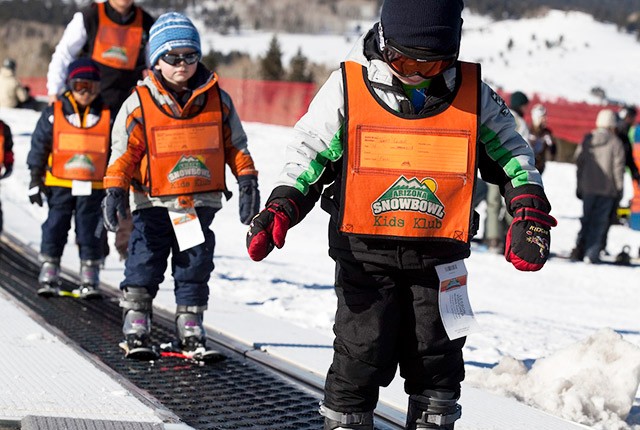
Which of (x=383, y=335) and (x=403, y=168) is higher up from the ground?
(x=403, y=168)

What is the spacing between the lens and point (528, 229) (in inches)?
140

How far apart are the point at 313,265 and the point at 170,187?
5383 mm

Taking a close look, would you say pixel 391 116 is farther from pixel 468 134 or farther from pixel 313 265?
pixel 313 265

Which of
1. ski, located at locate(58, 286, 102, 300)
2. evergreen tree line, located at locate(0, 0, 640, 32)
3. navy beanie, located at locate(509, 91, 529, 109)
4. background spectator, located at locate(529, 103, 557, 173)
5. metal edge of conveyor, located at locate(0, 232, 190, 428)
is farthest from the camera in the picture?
evergreen tree line, located at locate(0, 0, 640, 32)

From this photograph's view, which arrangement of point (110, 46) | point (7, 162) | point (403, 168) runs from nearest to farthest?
point (403, 168) → point (110, 46) → point (7, 162)

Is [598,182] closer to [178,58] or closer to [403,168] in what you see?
[178,58]

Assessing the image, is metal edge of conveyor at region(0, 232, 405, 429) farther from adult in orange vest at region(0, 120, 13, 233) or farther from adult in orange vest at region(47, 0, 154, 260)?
adult in orange vest at region(0, 120, 13, 233)

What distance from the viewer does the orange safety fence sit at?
30.8 metres

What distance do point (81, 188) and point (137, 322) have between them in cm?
237

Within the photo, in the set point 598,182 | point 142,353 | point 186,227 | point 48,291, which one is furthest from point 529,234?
point 598,182

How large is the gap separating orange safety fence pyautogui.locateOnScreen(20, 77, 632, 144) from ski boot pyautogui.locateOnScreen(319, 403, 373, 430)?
86.6 ft

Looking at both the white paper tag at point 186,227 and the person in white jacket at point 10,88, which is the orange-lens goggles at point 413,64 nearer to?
the white paper tag at point 186,227

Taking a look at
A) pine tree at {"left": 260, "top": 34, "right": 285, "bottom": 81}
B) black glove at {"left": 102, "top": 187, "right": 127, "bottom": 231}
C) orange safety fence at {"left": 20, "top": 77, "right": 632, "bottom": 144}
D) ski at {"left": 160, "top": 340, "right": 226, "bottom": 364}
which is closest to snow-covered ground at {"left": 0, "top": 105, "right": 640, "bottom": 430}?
ski at {"left": 160, "top": 340, "right": 226, "bottom": 364}

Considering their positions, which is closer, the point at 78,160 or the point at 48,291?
the point at 48,291
